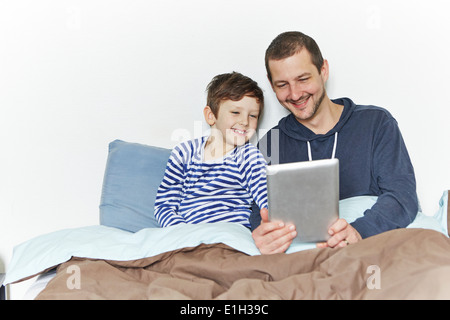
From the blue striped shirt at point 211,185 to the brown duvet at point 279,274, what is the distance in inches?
14.1

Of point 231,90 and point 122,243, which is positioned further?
point 231,90

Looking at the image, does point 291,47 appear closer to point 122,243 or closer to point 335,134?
point 335,134

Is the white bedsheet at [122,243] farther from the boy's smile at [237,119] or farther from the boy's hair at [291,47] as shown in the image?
the boy's hair at [291,47]

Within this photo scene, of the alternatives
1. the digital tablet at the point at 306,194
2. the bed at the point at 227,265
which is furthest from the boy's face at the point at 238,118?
the digital tablet at the point at 306,194

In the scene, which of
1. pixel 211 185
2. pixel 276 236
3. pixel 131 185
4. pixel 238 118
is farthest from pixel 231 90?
pixel 276 236

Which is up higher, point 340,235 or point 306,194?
point 306,194

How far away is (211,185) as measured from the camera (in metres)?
1.75

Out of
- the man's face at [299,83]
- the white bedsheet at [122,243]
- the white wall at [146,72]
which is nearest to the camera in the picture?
the white bedsheet at [122,243]

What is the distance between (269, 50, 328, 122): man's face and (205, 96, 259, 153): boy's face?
11 cm

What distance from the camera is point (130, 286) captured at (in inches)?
48.6

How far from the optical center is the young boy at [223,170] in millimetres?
1726

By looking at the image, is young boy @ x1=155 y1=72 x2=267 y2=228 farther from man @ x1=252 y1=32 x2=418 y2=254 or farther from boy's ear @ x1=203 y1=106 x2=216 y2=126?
man @ x1=252 y1=32 x2=418 y2=254

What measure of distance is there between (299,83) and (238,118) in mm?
238

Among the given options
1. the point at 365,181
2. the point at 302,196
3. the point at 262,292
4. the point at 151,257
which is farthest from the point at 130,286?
the point at 365,181
